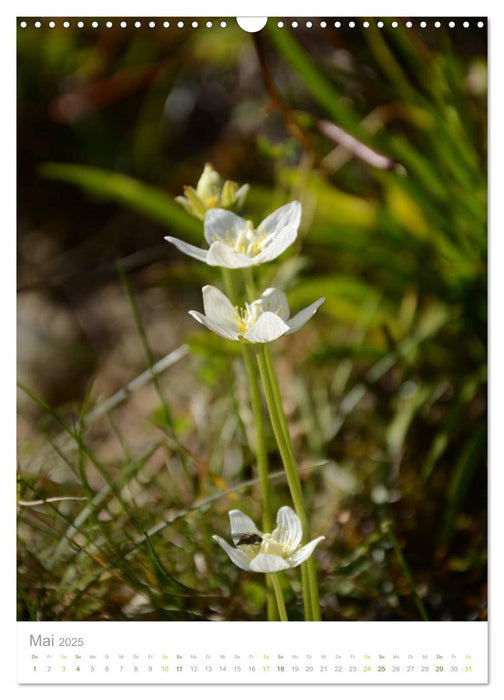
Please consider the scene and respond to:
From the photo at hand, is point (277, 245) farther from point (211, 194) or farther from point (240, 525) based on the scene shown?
point (240, 525)

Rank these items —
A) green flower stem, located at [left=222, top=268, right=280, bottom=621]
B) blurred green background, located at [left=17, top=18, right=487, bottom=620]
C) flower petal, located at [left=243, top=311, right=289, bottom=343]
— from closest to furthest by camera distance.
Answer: flower petal, located at [left=243, top=311, right=289, bottom=343]
green flower stem, located at [left=222, top=268, right=280, bottom=621]
blurred green background, located at [left=17, top=18, right=487, bottom=620]

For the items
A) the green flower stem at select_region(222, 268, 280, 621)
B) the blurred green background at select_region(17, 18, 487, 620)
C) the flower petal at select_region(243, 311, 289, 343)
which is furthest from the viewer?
the blurred green background at select_region(17, 18, 487, 620)

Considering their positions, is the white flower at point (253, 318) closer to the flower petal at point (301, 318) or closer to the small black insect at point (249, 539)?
the flower petal at point (301, 318)

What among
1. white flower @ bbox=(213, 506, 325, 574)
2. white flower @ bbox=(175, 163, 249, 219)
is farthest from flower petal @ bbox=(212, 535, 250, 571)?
white flower @ bbox=(175, 163, 249, 219)

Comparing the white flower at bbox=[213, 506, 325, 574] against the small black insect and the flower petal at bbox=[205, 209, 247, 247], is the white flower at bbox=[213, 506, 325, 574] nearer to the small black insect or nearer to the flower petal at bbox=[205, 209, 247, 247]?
the small black insect
